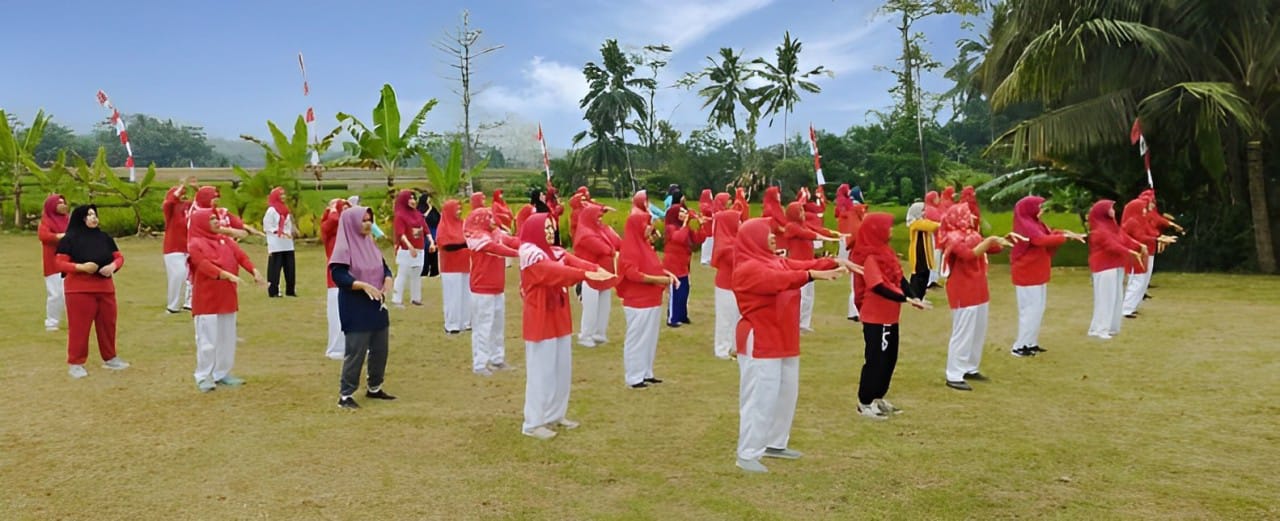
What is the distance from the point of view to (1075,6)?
665 inches

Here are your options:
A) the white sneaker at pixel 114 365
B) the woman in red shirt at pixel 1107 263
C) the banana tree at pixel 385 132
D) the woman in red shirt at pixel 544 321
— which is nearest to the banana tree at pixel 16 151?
the banana tree at pixel 385 132

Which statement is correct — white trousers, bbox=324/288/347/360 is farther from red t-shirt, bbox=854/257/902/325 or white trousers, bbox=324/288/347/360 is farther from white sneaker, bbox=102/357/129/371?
red t-shirt, bbox=854/257/902/325

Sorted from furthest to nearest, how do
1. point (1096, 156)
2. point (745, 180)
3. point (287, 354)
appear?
point (745, 180) → point (1096, 156) → point (287, 354)

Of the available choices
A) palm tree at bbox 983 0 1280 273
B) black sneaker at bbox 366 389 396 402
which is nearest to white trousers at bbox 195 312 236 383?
black sneaker at bbox 366 389 396 402

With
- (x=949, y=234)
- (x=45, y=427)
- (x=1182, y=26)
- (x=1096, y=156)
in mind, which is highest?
(x=1182, y=26)

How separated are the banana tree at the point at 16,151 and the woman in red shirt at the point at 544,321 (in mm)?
24873

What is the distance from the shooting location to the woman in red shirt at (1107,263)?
10203 millimetres

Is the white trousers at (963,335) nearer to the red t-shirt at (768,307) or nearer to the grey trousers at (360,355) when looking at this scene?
the red t-shirt at (768,307)

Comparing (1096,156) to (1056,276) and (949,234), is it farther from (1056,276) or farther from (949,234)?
(949,234)

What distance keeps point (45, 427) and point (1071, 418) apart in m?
8.00

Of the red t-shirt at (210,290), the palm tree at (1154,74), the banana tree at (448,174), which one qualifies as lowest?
the red t-shirt at (210,290)

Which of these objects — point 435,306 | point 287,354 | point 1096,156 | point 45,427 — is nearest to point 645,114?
point 1096,156

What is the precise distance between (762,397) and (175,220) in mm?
8446

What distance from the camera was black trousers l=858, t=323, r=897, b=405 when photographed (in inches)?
263
